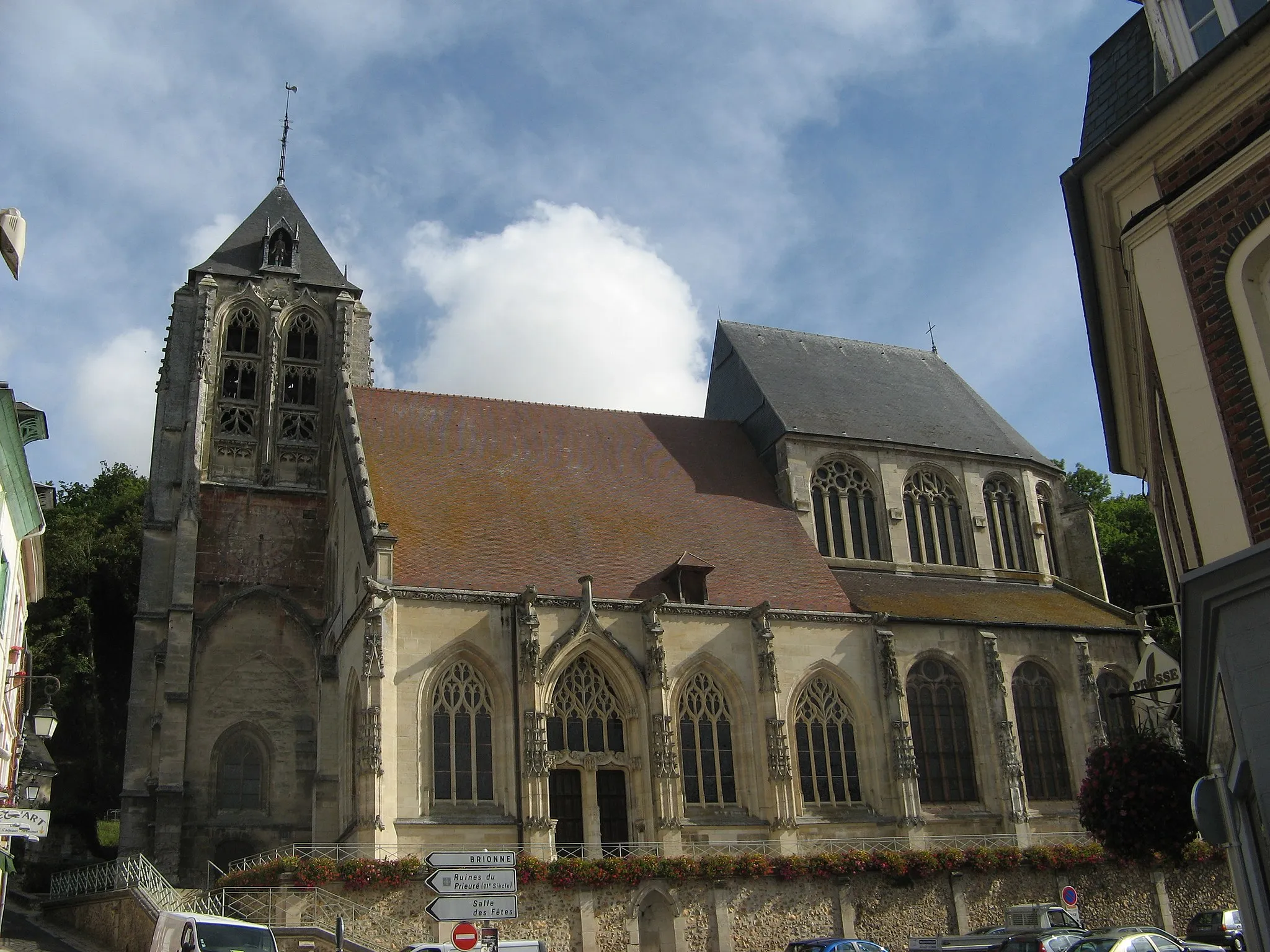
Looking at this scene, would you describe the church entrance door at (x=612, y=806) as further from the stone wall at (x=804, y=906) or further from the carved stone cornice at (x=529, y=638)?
the carved stone cornice at (x=529, y=638)

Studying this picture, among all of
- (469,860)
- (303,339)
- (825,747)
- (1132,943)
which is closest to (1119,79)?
(469,860)

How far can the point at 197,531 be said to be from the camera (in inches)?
1212

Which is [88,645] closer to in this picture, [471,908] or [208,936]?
[208,936]

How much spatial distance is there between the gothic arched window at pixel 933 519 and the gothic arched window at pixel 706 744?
8633mm

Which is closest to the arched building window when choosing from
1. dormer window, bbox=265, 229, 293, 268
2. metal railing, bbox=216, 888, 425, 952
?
metal railing, bbox=216, 888, 425, 952

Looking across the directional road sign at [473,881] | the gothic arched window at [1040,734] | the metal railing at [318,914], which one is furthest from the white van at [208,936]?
the gothic arched window at [1040,734]

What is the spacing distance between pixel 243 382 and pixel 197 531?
5.07 m

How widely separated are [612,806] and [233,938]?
1026 cm

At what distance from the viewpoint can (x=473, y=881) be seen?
10.7 metres

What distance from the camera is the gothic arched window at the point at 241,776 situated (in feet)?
93.0

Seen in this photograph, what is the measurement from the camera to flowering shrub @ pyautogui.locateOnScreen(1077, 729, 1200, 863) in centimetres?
1295

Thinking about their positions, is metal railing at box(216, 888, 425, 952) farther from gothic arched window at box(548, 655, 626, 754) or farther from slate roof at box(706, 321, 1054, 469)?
→ slate roof at box(706, 321, 1054, 469)

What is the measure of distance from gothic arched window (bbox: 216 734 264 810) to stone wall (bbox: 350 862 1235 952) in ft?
34.5

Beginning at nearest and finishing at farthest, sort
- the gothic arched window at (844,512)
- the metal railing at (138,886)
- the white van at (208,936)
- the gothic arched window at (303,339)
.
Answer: the white van at (208,936), the metal railing at (138,886), the gothic arched window at (844,512), the gothic arched window at (303,339)
